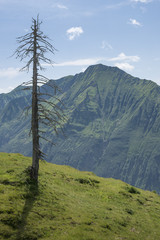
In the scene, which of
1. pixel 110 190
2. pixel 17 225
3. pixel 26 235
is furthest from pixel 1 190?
pixel 110 190

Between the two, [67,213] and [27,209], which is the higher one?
[27,209]

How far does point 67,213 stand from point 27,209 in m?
4.43

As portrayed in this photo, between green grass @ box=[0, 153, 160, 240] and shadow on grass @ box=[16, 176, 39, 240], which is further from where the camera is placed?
green grass @ box=[0, 153, 160, 240]

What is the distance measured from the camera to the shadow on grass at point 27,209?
53.3 ft

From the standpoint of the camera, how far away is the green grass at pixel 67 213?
57.3 ft

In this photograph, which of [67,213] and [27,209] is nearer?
[27,209]

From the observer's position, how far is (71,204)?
24.7 m

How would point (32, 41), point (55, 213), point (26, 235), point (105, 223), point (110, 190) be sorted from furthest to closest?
point (110, 190) → point (32, 41) → point (105, 223) → point (55, 213) → point (26, 235)

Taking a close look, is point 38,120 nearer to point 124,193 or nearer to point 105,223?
point 105,223

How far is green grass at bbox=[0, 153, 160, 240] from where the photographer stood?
17453 millimetres

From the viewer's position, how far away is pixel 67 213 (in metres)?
21.8

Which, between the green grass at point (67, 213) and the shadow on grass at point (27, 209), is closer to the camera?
the shadow on grass at point (27, 209)

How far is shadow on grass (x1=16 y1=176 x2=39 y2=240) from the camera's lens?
1623cm

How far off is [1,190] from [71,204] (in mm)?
8257
